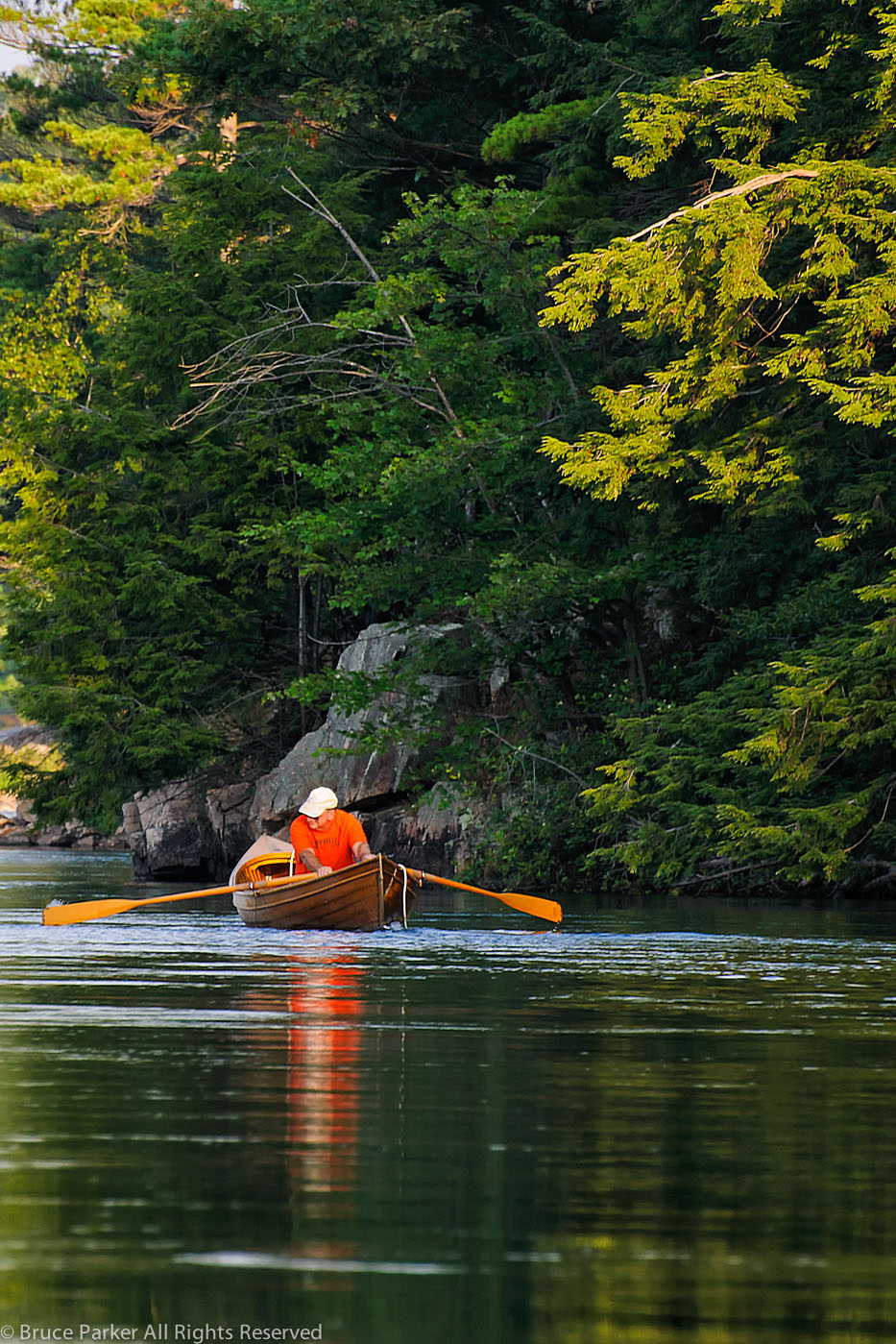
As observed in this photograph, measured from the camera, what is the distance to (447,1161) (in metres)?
5.36

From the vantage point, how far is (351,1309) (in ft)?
12.2

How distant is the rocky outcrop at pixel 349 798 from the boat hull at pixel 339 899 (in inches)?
Answer: 359

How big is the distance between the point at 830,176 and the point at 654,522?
5.69 m

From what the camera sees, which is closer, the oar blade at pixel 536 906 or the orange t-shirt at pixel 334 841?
the oar blade at pixel 536 906

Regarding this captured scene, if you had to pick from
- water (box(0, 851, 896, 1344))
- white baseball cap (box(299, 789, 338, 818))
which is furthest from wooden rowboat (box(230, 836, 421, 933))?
water (box(0, 851, 896, 1344))

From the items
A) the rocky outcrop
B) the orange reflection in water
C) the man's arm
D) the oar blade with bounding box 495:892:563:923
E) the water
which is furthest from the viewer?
the rocky outcrop

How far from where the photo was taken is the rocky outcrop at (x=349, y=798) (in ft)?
95.6

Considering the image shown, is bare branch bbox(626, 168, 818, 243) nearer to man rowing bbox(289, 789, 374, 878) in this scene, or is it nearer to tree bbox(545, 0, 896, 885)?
tree bbox(545, 0, 896, 885)

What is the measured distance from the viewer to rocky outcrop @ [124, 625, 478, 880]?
29.1 meters

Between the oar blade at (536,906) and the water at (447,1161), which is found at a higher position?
the oar blade at (536,906)

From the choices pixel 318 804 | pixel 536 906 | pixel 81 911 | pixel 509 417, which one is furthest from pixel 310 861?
pixel 509 417

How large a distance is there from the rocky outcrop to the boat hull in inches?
359

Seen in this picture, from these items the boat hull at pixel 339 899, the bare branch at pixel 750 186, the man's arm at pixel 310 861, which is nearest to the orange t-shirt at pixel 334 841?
the man's arm at pixel 310 861

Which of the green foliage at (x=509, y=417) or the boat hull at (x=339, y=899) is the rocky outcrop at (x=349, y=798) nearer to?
the green foliage at (x=509, y=417)
